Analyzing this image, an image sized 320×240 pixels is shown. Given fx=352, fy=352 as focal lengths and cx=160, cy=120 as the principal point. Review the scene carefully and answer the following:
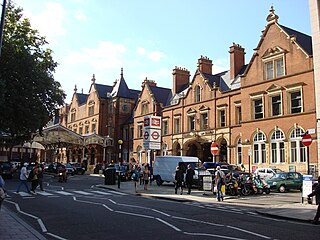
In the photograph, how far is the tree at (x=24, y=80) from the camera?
3028 centimetres

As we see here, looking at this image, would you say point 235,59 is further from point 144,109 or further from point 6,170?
point 6,170

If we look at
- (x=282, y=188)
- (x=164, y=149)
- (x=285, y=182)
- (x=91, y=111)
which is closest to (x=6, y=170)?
(x=164, y=149)

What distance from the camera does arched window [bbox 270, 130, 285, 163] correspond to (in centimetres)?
3352

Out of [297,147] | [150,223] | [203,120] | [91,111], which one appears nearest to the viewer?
[150,223]

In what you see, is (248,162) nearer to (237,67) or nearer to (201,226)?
(237,67)

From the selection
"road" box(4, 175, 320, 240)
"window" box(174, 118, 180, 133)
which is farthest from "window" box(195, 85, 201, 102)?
"road" box(4, 175, 320, 240)

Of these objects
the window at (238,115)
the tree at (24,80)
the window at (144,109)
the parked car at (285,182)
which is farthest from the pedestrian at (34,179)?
the window at (144,109)

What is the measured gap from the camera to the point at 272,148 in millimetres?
34469

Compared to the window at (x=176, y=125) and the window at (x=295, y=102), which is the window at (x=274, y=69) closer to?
the window at (x=295, y=102)

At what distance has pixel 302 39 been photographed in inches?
1371

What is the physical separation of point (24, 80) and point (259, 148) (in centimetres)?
2337

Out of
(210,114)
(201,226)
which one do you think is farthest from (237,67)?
(201,226)

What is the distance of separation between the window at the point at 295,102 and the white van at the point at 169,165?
36.0ft

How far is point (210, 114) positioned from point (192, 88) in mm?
5284
